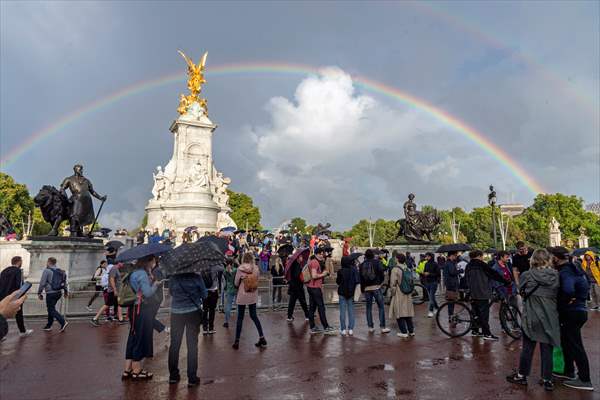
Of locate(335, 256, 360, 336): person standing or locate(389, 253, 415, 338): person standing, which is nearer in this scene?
locate(389, 253, 415, 338): person standing

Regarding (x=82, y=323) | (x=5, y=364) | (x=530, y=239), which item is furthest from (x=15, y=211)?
(x=530, y=239)

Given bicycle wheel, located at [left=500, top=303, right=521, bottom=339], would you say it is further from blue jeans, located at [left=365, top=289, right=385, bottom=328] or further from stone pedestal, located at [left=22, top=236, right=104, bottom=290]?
stone pedestal, located at [left=22, top=236, right=104, bottom=290]

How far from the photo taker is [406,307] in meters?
8.86

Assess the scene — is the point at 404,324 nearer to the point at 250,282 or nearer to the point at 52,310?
the point at 250,282

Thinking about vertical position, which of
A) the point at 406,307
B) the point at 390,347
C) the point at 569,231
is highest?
the point at 569,231

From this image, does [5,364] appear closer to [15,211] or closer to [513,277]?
[513,277]

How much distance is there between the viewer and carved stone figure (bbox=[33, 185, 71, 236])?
→ 1482 cm

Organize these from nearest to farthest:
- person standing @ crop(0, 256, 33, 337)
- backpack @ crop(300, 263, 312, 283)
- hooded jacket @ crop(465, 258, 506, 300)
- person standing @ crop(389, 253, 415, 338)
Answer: hooded jacket @ crop(465, 258, 506, 300) → person standing @ crop(0, 256, 33, 337) → person standing @ crop(389, 253, 415, 338) → backpack @ crop(300, 263, 312, 283)

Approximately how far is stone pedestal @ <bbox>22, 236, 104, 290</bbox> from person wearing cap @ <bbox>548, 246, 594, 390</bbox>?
1381 centimetres

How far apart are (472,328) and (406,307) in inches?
64.0

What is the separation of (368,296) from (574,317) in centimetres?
452

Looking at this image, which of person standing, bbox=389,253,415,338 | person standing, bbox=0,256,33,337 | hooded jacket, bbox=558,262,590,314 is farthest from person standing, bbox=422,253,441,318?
person standing, bbox=0,256,33,337

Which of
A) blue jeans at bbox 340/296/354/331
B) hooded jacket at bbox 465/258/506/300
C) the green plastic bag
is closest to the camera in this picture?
the green plastic bag

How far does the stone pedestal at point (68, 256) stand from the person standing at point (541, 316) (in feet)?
43.7
